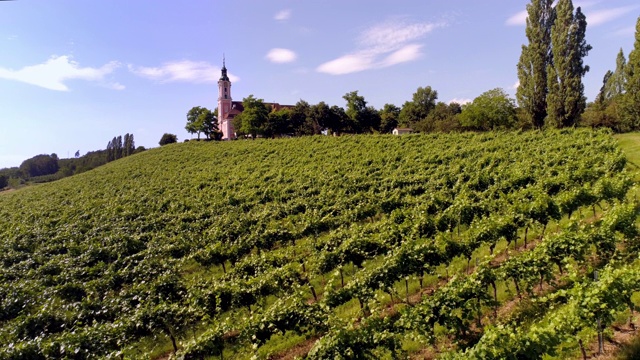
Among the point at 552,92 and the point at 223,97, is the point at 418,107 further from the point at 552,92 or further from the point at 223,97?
the point at 223,97

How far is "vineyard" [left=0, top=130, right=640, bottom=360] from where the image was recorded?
26.0 ft

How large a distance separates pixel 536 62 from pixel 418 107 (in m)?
40.0

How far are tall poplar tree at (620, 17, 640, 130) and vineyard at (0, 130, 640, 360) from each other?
279 inches

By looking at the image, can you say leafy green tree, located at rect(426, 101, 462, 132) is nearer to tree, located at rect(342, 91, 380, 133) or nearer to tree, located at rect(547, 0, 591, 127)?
tree, located at rect(342, 91, 380, 133)

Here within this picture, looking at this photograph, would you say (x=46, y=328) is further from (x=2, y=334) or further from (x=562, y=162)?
(x=562, y=162)

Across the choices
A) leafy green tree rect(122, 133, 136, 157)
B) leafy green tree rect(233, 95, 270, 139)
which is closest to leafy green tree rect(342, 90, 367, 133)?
leafy green tree rect(233, 95, 270, 139)

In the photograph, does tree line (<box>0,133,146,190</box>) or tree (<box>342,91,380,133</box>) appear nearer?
tree (<box>342,91,380,133</box>)

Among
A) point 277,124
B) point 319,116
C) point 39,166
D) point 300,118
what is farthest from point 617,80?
point 39,166

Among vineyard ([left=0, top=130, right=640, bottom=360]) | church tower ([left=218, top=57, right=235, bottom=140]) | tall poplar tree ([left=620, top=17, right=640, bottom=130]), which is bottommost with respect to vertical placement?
vineyard ([left=0, top=130, right=640, bottom=360])

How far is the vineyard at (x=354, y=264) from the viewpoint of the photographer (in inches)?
311

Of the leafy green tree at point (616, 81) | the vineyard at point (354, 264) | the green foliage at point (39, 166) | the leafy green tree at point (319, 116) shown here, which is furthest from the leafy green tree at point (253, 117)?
the green foliage at point (39, 166)

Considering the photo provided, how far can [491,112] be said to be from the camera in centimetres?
5034

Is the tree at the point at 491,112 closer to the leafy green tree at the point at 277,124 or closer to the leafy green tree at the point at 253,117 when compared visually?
the leafy green tree at the point at 277,124

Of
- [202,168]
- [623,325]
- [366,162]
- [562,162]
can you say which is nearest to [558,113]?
[562,162]
